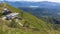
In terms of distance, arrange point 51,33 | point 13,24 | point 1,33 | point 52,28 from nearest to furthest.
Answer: point 1,33
point 51,33
point 52,28
point 13,24

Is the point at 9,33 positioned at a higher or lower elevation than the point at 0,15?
higher

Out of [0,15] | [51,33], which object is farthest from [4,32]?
[0,15]

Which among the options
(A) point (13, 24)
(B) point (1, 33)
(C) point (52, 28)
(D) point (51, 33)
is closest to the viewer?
(B) point (1, 33)

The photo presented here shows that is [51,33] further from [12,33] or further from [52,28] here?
[12,33]

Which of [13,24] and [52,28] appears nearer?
[52,28]

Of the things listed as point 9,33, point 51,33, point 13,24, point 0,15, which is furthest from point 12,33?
point 0,15

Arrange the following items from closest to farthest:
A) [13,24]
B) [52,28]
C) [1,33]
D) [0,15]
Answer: [1,33] < [52,28] < [13,24] < [0,15]

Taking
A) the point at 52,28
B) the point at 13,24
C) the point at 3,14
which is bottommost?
the point at 3,14

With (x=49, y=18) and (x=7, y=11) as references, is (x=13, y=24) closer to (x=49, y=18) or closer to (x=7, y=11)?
(x=49, y=18)

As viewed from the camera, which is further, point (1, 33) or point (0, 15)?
point (0, 15)
